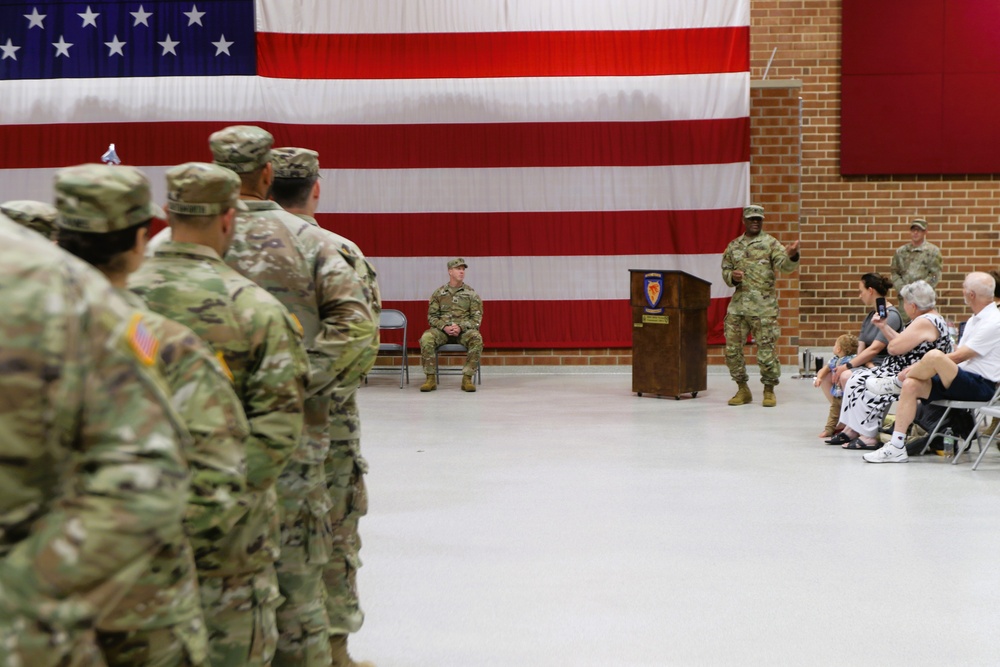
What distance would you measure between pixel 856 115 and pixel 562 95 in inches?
119

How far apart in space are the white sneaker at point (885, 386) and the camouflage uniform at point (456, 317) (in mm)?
4321

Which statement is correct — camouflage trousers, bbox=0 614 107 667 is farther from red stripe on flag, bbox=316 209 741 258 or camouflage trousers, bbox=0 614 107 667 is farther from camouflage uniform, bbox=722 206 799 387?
red stripe on flag, bbox=316 209 741 258

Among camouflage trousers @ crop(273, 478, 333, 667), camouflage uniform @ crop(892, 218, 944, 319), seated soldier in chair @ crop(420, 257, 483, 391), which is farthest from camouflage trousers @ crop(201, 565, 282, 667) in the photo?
camouflage uniform @ crop(892, 218, 944, 319)

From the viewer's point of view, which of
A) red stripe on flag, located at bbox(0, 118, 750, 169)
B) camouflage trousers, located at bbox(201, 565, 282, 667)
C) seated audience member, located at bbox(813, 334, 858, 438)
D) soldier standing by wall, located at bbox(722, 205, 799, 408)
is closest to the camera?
camouflage trousers, located at bbox(201, 565, 282, 667)

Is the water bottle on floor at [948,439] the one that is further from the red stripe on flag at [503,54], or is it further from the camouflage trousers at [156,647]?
the camouflage trousers at [156,647]

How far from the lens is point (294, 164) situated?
2.97m

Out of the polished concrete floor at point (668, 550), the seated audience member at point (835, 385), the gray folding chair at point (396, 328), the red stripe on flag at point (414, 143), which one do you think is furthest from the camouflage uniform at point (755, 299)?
the gray folding chair at point (396, 328)

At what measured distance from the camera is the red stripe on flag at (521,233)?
11.1 meters

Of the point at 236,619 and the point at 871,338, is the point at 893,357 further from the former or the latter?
the point at 236,619

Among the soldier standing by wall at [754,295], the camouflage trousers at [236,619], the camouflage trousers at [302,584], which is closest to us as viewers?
the camouflage trousers at [236,619]

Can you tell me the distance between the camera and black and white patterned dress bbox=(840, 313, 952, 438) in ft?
22.3

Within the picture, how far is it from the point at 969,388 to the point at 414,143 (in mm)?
6216

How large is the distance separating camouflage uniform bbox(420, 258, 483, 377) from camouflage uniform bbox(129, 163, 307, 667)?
8327mm

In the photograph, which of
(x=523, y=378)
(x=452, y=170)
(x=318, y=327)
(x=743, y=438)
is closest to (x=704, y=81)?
(x=452, y=170)
